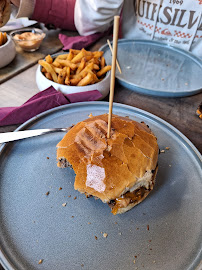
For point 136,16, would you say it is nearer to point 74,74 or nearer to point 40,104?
point 74,74

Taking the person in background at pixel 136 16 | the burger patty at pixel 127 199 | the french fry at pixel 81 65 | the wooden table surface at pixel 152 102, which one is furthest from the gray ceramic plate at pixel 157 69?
the burger patty at pixel 127 199

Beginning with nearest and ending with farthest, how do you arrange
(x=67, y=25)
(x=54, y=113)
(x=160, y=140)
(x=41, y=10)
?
(x=160, y=140)
(x=54, y=113)
(x=41, y=10)
(x=67, y=25)

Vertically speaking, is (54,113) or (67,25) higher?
(67,25)

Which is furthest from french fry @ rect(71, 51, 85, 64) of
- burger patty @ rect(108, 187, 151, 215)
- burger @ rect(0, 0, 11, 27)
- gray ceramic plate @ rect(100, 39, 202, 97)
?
burger patty @ rect(108, 187, 151, 215)

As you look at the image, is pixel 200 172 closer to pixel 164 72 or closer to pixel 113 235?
pixel 113 235

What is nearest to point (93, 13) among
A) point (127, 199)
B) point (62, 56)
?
point (62, 56)

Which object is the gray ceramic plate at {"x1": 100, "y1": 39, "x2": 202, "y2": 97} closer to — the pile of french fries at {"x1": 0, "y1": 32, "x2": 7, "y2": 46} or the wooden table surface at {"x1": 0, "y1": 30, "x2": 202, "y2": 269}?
the wooden table surface at {"x1": 0, "y1": 30, "x2": 202, "y2": 269}

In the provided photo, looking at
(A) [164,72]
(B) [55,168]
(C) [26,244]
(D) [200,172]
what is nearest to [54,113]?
(B) [55,168]
